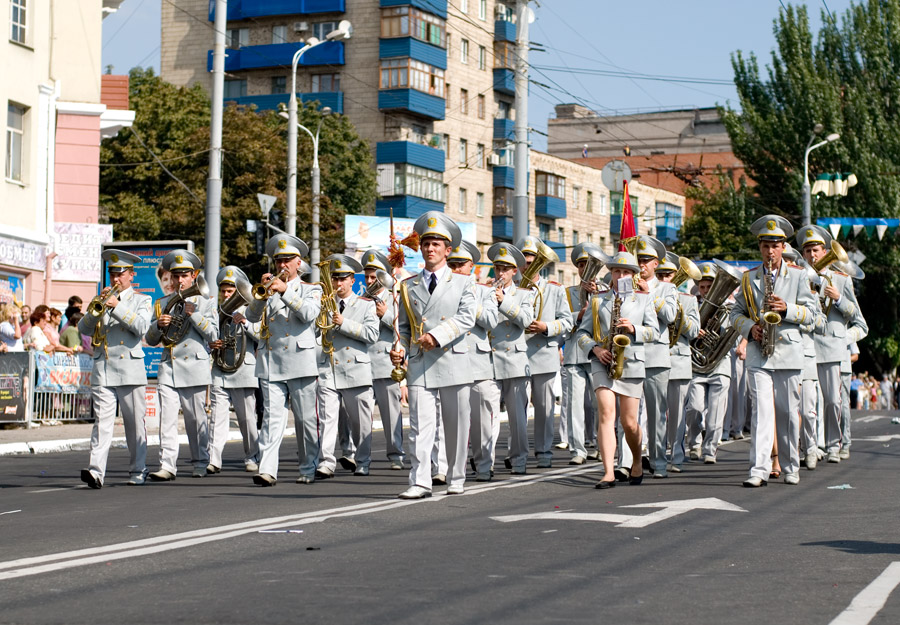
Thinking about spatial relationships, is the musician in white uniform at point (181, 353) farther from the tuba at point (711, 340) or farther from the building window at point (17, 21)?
the building window at point (17, 21)

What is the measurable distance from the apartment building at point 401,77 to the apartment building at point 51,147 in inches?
1159

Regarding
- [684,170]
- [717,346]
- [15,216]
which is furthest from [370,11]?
[717,346]

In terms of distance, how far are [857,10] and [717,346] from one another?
4367 cm

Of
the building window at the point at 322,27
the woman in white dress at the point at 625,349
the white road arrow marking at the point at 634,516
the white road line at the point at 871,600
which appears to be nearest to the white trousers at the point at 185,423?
the woman in white dress at the point at 625,349

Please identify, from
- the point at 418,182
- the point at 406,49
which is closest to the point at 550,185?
the point at 418,182

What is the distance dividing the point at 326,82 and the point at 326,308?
59967 mm

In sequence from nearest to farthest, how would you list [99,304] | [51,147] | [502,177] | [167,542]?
[167,542] → [99,304] → [51,147] → [502,177]

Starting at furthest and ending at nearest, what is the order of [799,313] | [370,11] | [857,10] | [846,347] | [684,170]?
[684,170]
[370,11]
[857,10]
[846,347]
[799,313]

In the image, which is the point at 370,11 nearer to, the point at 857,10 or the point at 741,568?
the point at 857,10

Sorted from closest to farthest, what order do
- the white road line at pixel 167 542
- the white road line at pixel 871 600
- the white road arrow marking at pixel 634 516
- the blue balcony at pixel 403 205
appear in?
the white road line at pixel 871 600 → the white road line at pixel 167 542 → the white road arrow marking at pixel 634 516 → the blue balcony at pixel 403 205

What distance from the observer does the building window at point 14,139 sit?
33.3 meters

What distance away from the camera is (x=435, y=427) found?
12219 mm

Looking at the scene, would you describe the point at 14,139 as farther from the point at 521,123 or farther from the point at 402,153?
the point at 402,153

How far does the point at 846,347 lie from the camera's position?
16719mm
